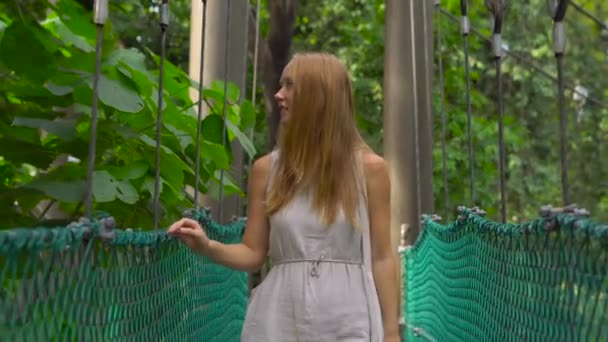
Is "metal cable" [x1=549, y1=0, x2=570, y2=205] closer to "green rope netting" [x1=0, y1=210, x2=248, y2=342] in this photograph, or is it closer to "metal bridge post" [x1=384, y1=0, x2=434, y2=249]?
"green rope netting" [x1=0, y1=210, x2=248, y2=342]

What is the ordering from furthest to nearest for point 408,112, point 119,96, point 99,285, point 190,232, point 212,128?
point 408,112 < point 212,128 < point 119,96 < point 190,232 < point 99,285

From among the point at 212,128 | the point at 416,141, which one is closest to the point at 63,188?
the point at 212,128

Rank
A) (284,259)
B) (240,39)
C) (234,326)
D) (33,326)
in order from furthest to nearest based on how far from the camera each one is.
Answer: (240,39) < (234,326) < (284,259) < (33,326)

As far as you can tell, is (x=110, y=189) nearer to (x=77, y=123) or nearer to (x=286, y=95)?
(x=77, y=123)

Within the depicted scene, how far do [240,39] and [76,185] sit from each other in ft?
8.09

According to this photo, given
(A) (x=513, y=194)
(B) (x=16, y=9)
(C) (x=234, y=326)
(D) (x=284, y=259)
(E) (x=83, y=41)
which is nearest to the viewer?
(D) (x=284, y=259)

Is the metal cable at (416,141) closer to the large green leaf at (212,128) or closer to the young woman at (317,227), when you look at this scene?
the large green leaf at (212,128)

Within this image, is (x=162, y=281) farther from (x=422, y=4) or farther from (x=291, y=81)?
(x=422, y=4)

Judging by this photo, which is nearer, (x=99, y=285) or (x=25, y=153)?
(x=99, y=285)

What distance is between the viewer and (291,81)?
1.85m

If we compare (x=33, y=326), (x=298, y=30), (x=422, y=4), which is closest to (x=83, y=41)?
(x=33, y=326)

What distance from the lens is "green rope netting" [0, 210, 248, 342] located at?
3.73 feet

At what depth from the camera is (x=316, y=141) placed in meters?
1.86

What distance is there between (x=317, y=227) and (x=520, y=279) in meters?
0.36
